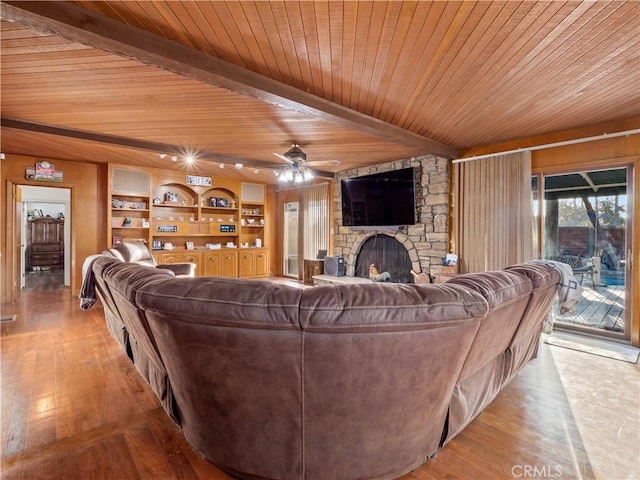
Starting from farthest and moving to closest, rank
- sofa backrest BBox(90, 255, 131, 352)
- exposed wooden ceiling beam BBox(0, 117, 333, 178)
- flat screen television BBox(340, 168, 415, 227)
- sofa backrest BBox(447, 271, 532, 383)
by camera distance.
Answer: flat screen television BBox(340, 168, 415, 227)
exposed wooden ceiling beam BBox(0, 117, 333, 178)
sofa backrest BBox(90, 255, 131, 352)
sofa backrest BBox(447, 271, 532, 383)

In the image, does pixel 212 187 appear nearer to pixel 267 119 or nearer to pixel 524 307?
pixel 267 119

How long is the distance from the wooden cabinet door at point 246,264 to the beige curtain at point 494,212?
16.2 ft

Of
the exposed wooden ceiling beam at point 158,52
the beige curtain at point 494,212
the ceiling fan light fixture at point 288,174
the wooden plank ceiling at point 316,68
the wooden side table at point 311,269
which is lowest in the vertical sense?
the wooden side table at point 311,269

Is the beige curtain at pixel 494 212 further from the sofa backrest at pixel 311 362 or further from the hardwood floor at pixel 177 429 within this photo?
the sofa backrest at pixel 311 362

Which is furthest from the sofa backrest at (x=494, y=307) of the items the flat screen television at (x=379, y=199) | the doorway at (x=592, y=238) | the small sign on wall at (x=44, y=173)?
the small sign on wall at (x=44, y=173)

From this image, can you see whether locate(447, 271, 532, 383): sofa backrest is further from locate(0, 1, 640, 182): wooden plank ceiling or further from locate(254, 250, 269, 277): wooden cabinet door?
locate(254, 250, 269, 277): wooden cabinet door

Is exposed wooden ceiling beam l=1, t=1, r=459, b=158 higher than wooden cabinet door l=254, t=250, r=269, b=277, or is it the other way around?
exposed wooden ceiling beam l=1, t=1, r=459, b=158

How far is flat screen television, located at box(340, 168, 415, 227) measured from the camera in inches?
205

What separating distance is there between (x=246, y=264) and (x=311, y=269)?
5.91ft

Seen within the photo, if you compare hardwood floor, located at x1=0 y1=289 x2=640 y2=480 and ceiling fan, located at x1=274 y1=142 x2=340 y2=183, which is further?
ceiling fan, located at x1=274 y1=142 x2=340 y2=183

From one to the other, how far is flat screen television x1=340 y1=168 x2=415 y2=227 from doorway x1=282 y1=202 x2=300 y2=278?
2.08 m

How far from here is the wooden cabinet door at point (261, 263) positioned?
7.82m

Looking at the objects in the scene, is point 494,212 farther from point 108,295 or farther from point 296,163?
point 108,295

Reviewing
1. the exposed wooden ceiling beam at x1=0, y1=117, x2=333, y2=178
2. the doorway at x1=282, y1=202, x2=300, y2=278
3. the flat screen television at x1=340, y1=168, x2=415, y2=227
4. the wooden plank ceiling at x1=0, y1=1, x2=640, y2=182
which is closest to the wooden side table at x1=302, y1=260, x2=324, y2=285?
the doorway at x1=282, y1=202, x2=300, y2=278
